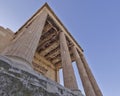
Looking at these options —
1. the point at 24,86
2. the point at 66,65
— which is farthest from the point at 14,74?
the point at 66,65

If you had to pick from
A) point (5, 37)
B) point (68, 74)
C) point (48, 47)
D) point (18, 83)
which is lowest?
point (18, 83)

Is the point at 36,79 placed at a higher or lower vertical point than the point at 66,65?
lower

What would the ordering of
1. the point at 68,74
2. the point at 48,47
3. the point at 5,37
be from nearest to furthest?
the point at 68,74
the point at 5,37
the point at 48,47

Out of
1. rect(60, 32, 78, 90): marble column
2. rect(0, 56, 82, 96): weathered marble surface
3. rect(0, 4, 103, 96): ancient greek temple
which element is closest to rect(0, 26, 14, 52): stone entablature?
rect(0, 4, 103, 96): ancient greek temple

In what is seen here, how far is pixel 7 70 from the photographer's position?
2.38 m

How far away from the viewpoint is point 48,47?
14.4 meters

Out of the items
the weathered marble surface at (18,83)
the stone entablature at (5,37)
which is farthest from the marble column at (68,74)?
the stone entablature at (5,37)

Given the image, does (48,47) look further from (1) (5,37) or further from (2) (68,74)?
(2) (68,74)

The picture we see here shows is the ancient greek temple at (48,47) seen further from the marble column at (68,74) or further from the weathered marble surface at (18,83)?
the weathered marble surface at (18,83)

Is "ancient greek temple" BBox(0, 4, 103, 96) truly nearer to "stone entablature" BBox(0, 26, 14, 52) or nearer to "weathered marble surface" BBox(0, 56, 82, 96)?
"stone entablature" BBox(0, 26, 14, 52)

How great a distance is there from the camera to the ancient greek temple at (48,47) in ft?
18.5

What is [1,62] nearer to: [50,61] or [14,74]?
[14,74]

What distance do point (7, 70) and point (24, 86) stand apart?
44cm

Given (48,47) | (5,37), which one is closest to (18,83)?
(5,37)
